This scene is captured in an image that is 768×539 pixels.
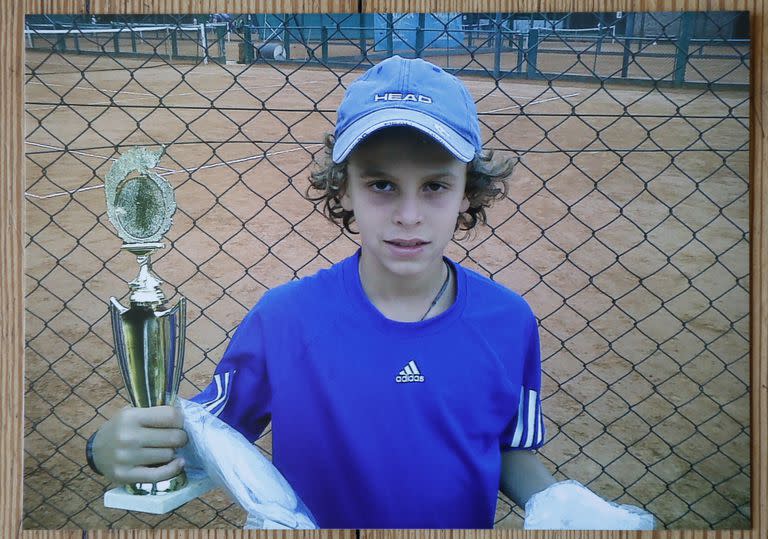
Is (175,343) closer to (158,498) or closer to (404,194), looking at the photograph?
(158,498)

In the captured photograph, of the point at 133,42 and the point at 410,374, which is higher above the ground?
the point at 133,42

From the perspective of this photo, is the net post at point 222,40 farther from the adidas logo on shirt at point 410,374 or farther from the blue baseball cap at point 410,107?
the adidas logo on shirt at point 410,374

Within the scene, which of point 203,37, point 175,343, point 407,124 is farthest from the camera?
point 203,37

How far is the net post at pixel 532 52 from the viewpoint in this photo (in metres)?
1.14

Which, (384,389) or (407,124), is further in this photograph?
(384,389)

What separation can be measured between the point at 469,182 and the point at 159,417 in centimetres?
53

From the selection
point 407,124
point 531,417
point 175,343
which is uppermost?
point 407,124

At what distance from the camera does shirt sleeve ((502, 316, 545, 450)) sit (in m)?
1.09

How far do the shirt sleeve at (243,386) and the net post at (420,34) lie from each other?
452 millimetres

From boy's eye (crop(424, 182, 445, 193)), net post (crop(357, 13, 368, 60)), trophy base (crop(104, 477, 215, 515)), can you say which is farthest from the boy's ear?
trophy base (crop(104, 477, 215, 515))

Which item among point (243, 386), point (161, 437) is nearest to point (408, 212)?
point (243, 386)

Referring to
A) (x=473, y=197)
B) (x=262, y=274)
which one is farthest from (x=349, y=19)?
(x=262, y=274)

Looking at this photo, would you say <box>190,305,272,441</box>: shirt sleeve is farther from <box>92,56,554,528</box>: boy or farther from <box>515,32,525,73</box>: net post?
<box>515,32,525,73</box>: net post

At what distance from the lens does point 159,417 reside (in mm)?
1028
